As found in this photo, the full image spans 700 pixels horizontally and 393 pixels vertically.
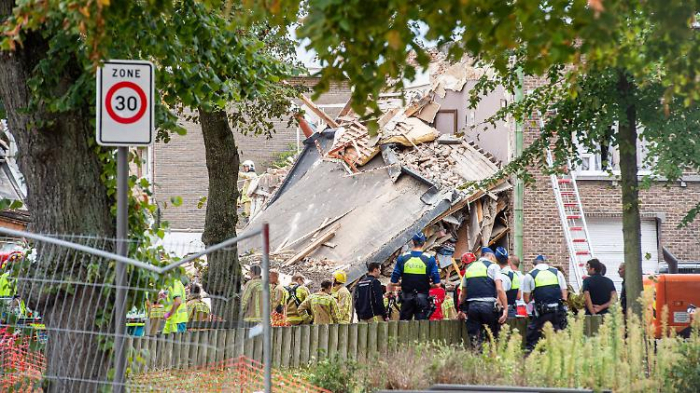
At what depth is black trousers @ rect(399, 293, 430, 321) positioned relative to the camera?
16.2 meters

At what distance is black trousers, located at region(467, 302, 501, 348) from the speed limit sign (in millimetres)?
8336

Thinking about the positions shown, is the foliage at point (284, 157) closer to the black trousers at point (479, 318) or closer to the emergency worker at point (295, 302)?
the emergency worker at point (295, 302)

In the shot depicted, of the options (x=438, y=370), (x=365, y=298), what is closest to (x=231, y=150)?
(x=365, y=298)

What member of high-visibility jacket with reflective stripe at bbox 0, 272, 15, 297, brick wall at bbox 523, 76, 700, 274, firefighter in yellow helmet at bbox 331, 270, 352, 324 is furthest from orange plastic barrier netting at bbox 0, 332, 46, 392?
brick wall at bbox 523, 76, 700, 274

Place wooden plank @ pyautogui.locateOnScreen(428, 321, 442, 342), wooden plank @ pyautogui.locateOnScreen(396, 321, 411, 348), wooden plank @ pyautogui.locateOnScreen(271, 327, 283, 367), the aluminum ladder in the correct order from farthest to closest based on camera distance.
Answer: the aluminum ladder → wooden plank @ pyautogui.locateOnScreen(428, 321, 442, 342) → wooden plank @ pyautogui.locateOnScreen(396, 321, 411, 348) → wooden plank @ pyautogui.locateOnScreen(271, 327, 283, 367)

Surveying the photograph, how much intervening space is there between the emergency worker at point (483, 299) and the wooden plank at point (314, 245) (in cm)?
1271

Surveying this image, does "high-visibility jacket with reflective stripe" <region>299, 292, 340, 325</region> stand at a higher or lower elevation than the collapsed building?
lower

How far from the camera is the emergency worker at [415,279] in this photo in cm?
1612

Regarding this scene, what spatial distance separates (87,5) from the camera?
23.2ft

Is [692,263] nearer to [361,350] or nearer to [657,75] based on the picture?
[657,75]

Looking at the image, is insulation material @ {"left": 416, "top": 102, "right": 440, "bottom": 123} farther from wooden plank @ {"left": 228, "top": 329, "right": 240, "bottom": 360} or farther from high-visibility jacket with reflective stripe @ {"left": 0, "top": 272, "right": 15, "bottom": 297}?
high-visibility jacket with reflective stripe @ {"left": 0, "top": 272, "right": 15, "bottom": 297}

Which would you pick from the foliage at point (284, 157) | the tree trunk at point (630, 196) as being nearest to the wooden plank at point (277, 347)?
the tree trunk at point (630, 196)

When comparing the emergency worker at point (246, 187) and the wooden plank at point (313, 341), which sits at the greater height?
the emergency worker at point (246, 187)

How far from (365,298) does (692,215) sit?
5.36m
